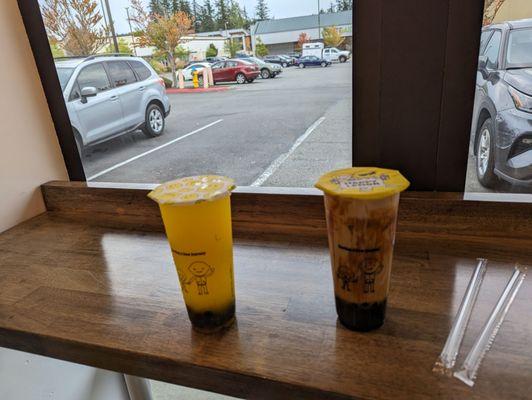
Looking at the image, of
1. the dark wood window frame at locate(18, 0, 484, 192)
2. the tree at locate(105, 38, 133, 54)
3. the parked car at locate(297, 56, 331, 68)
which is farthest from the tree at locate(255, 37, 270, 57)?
the tree at locate(105, 38, 133, 54)

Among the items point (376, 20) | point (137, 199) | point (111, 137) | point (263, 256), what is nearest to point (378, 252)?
point (263, 256)

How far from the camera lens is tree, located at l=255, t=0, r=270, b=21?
1144 millimetres

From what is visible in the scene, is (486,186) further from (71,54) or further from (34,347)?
(71,54)

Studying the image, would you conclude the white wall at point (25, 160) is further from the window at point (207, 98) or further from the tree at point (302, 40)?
the tree at point (302, 40)

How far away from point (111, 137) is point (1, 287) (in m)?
0.94

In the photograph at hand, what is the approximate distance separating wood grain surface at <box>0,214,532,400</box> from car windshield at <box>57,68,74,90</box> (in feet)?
→ 2.07

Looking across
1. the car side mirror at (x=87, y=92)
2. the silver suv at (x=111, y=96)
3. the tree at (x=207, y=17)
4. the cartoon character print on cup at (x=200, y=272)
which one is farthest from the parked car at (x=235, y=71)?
the cartoon character print on cup at (x=200, y=272)

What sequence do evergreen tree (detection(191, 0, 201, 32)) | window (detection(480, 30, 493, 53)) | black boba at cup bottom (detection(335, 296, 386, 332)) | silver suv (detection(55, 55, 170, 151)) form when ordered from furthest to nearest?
silver suv (detection(55, 55, 170, 151)) → evergreen tree (detection(191, 0, 201, 32)) → window (detection(480, 30, 493, 53)) → black boba at cup bottom (detection(335, 296, 386, 332))

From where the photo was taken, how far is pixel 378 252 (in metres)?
0.58

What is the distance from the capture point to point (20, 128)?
4.16 feet

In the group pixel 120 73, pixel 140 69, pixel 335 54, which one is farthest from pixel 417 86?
pixel 120 73

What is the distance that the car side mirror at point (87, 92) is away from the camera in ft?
5.45

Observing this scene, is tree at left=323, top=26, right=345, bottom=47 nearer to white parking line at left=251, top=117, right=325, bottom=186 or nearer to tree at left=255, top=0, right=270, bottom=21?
tree at left=255, top=0, right=270, bottom=21

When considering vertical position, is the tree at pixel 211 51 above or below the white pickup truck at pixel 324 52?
above
